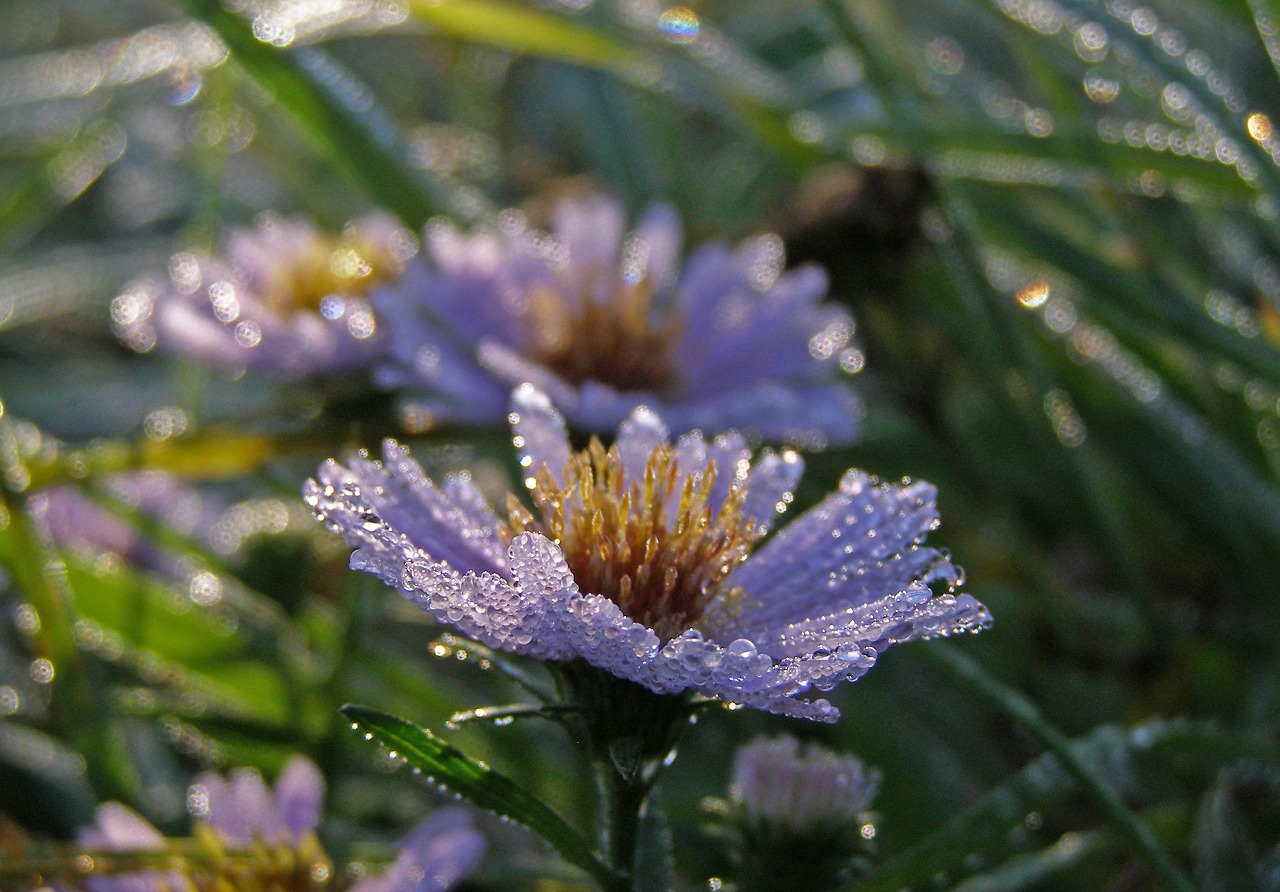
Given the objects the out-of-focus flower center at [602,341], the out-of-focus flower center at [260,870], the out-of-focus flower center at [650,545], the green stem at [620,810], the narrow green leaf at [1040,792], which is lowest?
the out-of-focus flower center at [260,870]

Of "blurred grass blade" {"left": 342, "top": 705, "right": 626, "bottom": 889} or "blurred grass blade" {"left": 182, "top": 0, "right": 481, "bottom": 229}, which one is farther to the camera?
"blurred grass blade" {"left": 182, "top": 0, "right": 481, "bottom": 229}

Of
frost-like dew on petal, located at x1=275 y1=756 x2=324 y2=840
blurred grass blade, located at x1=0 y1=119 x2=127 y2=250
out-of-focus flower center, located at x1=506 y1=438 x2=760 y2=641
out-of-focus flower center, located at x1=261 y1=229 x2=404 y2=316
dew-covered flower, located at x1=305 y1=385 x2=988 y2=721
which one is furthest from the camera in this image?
blurred grass blade, located at x1=0 y1=119 x2=127 y2=250

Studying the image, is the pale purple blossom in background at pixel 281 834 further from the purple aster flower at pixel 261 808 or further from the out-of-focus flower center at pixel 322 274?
the out-of-focus flower center at pixel 322 274

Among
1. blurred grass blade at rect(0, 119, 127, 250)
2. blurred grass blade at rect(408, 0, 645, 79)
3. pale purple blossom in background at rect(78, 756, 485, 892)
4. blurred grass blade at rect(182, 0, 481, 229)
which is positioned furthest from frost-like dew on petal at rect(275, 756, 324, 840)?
blurred grass blade at rect(0, 119, 127, 250)

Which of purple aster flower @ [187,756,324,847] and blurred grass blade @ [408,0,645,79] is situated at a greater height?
blurred grass blade @ [408,0,645,79]

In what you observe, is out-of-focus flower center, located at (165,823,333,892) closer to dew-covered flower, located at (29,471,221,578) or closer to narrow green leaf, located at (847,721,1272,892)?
narrow green leaf, located at (847,721,1272,892)

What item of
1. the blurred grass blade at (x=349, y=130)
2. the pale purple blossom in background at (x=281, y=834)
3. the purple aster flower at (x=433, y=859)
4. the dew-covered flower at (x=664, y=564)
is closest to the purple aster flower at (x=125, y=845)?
the pale purple blossom in background at (x=281, y=834)
